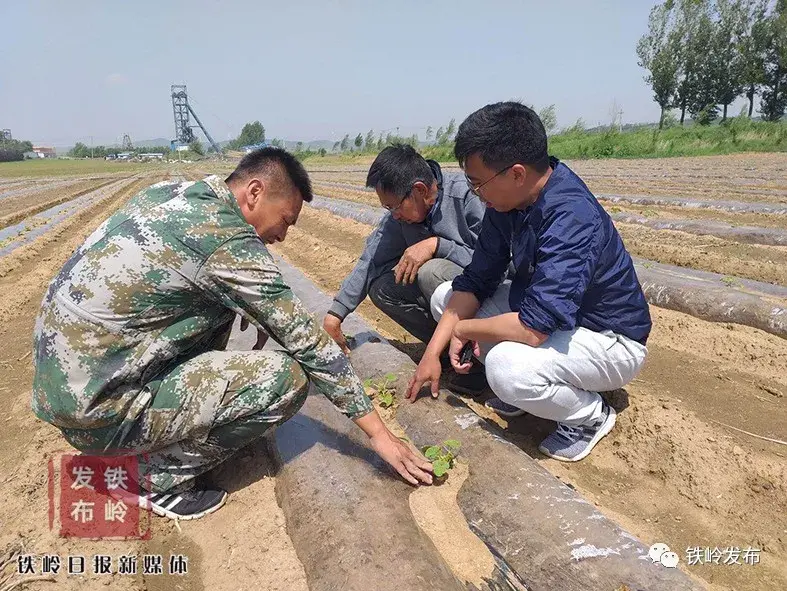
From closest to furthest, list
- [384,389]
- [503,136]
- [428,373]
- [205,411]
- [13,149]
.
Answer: [205,411], [503,136], [428,373], [384,389], [13,149]

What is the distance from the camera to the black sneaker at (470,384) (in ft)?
9.95

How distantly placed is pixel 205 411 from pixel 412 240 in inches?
67.3

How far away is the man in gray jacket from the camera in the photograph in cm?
284

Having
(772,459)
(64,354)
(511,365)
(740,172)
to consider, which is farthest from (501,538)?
(740,172)

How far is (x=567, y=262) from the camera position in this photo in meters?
1.97

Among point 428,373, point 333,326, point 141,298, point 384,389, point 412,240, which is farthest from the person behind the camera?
point 412,240

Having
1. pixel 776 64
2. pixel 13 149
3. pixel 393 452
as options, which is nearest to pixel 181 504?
pixel 393 452

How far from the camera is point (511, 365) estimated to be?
2.22 meters

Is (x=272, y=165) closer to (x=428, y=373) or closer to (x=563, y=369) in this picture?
(x=428, y=373)

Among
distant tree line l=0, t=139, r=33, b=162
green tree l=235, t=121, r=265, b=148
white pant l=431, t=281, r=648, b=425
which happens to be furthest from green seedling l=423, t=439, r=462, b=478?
green tree l=235, t=121, r=265, b=148

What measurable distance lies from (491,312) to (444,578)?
1378 millimetres

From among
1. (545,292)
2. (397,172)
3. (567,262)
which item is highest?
(397,172)

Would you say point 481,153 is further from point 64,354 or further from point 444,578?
point 64,354

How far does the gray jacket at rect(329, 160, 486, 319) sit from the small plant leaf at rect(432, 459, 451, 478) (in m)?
1.21
